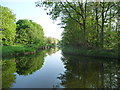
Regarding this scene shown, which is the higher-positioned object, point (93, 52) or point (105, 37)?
point (105, 37)

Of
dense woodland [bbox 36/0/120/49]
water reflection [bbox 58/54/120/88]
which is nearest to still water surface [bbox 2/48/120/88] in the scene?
water reflection [bbox 58/54/120/88]

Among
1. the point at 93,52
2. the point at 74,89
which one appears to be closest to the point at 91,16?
the point at 93,52

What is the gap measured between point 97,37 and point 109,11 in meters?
5.25


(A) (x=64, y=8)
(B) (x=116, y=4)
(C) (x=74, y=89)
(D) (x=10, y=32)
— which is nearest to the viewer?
(C) (x=74, y=89)

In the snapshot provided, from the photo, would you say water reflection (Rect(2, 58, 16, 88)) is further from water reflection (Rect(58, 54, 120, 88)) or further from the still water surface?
water reflection (Rect(58, 54, 120, 88))

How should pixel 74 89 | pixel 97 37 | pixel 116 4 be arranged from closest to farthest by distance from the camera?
pixel 74 89, pixel 116 4, pixel 97 37

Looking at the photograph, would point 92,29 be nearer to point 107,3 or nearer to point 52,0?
point 107,3

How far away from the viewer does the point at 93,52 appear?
19453mm

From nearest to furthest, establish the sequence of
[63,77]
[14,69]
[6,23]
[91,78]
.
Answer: [91,78], [63,77], [14,69], [6,23]

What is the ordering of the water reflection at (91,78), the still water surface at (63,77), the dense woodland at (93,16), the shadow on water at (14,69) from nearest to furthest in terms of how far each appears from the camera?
the water reflection at (91,78)
the still water surface at (63,77)
the shadow on water at (14,69)
the dense woodland at (93,16)

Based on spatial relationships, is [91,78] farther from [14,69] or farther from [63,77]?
[14,69]

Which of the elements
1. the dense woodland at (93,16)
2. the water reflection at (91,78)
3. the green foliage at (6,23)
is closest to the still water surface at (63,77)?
the water reflection at (91,78)

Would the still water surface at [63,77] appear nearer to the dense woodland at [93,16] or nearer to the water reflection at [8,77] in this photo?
the water reflection at [8,77]

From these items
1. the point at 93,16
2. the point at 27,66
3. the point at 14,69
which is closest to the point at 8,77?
the point at 14,69
